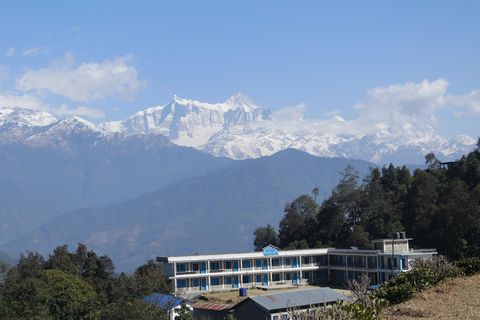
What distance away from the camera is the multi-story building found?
6650 cm

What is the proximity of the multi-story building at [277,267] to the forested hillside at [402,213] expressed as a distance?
18.6ft

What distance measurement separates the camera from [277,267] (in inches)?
2982

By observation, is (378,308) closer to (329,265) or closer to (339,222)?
(329,265)

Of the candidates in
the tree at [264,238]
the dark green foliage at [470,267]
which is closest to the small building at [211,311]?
the dark green foliage at [470,267]

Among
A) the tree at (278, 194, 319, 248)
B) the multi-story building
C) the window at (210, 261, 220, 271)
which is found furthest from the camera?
the tree at (278, 194, 319, 248)

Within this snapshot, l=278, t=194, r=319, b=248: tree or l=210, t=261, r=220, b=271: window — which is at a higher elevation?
l=278, t=194, r=319, b=248: tree

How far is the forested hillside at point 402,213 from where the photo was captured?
65.9 metres

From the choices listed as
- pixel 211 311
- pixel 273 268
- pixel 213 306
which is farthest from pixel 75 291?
pixel 273 268

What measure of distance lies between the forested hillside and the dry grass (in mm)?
42434

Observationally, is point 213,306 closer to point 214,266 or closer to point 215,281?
point 215,281

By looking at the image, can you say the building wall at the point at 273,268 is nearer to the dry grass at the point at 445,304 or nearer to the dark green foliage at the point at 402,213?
the dark green foliage at the point at 402,213

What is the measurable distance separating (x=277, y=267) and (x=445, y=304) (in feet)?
184

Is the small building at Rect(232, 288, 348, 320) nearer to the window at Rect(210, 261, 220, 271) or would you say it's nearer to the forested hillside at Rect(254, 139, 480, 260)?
Answer: the window at Rect(210, 261, 220, 271)

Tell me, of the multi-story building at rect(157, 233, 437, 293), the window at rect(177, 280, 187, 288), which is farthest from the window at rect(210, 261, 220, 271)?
the window at rect(177, 280, 187, 288)
